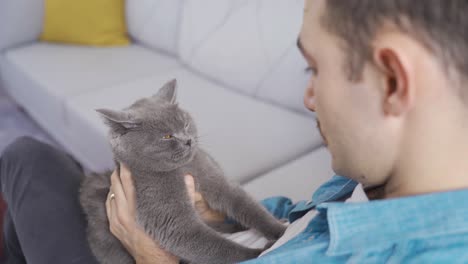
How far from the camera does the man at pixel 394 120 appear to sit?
1.56 ft

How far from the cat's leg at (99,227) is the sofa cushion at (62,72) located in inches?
31.0

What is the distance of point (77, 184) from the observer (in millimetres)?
1179

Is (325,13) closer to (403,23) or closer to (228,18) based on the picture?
(403,23)

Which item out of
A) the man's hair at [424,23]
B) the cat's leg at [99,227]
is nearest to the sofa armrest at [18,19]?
the cat's leg at [99,227]

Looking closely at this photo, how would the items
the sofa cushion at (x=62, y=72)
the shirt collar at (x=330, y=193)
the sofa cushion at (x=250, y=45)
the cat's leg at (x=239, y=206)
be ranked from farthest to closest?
the sofa cushion at (x=62, y=72) < the sofa cushion at (x=250, y=45) < the cat's leg at (x=239, y=206) < the shirt collar at (x=330, y=193)

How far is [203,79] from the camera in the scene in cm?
194

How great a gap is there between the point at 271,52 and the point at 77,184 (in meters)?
0.86

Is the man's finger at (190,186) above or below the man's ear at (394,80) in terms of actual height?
below

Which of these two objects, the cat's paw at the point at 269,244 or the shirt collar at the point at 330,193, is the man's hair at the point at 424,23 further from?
the cat's paw at the point at 269,244

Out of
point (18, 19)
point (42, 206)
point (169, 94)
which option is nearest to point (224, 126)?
point (169, 94)

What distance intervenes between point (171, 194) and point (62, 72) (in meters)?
1.35

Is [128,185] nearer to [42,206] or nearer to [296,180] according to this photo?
[42,206]

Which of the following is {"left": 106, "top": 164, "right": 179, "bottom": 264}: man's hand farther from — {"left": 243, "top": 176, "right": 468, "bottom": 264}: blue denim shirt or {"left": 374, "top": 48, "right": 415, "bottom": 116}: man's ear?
{"left": 374, "top": 48, "right": 415, "bottom": 116}: man's ear

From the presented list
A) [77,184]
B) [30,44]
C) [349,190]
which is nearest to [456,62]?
[349,190]
